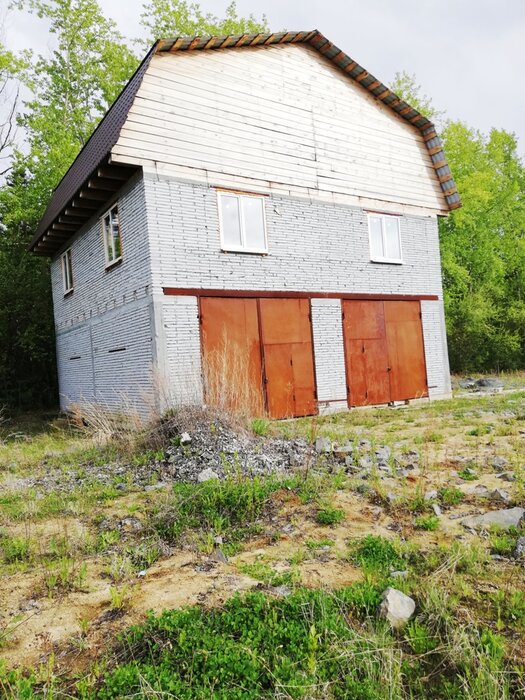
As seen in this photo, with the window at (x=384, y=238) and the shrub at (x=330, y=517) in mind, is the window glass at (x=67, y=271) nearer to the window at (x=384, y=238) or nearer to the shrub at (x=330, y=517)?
the window at (x=384, y=238)

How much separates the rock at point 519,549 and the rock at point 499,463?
2165 mm

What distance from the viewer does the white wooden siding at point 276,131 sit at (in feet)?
35.0

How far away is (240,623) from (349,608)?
0.69 m

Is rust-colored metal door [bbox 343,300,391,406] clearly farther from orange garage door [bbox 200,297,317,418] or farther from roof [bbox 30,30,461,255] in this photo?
roof [bbox 30,30,461,255]

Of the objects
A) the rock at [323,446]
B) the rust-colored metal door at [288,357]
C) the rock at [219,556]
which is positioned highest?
the rust-colored metal door at [288,357]

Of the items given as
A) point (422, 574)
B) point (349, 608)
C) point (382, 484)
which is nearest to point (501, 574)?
point (422, 574)

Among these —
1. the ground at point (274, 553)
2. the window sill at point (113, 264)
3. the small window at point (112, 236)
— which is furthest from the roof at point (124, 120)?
the ground at point (274, 553)

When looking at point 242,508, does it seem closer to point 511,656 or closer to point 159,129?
point 511,656

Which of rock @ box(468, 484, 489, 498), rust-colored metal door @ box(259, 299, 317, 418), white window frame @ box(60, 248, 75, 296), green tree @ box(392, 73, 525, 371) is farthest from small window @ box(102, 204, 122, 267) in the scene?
green tree @ box(392, 73, 525, 371)

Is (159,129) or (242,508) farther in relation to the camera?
(159,129)

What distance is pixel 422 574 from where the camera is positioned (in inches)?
138

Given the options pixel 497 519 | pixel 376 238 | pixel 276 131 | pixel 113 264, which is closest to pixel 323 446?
pixel 497 519

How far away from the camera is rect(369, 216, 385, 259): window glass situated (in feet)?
46.4

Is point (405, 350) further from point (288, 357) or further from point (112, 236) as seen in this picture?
point (112, 236)
